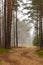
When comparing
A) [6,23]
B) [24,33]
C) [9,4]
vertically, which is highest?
[9,4]

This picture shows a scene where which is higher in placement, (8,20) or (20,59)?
(8,20)

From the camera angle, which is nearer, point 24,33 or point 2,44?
point 2,44

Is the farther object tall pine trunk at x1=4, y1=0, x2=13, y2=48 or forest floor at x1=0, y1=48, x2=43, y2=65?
tall pine trunk at x1=4, y1=0, x2=13, y2=48

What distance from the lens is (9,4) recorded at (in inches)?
898

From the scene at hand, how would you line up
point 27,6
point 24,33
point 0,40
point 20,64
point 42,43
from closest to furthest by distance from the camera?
point 20,64
point 0,40
point 42,43
point 27,6
point 24,33

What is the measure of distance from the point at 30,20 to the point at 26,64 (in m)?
28.4

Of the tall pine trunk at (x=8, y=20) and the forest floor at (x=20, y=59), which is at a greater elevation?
the tall pine trunk at (x=8, y=20)

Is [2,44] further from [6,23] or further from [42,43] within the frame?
[42,43]

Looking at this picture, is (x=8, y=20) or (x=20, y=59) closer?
(x=20, y=59)

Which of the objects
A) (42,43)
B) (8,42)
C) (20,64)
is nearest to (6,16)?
(8,42)

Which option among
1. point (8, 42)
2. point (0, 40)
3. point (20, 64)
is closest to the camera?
point (20, 64)

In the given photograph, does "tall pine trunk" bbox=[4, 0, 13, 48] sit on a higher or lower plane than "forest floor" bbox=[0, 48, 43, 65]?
higher

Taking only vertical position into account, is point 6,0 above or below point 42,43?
above

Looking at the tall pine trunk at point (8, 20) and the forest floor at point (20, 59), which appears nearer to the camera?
the forest floor at point (20, 59)
